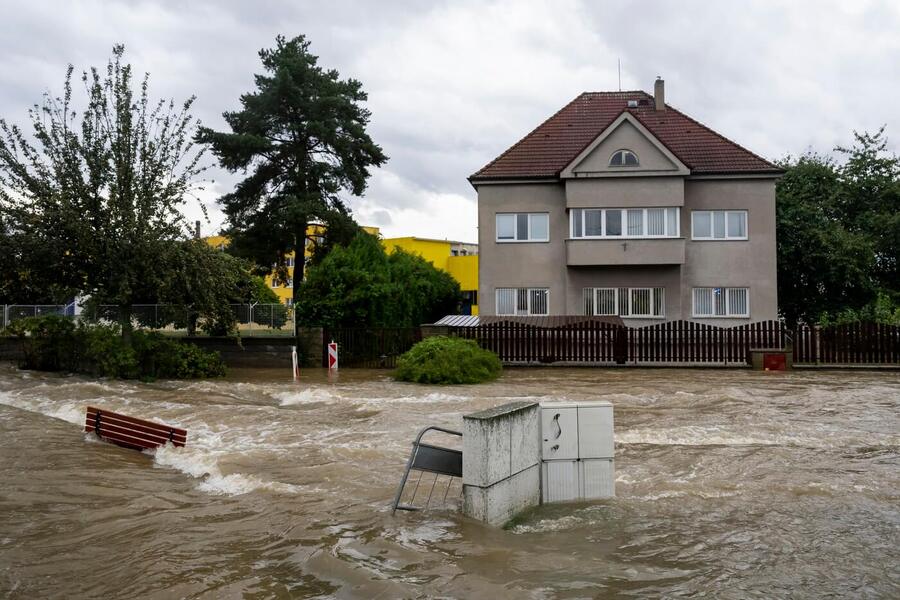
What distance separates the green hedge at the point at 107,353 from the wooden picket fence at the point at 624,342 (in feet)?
27.5

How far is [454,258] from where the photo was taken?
5600cm

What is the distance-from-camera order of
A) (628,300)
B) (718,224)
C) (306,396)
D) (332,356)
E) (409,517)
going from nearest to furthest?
(409,517) → (306,396) → (332,356) → (628,300) → (718,224)

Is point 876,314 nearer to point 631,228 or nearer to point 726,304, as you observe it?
point 726,304

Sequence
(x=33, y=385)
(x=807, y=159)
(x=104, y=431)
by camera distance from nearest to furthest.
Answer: (x=104, y=431) → (x=33, y=385) → (x=807, y=159)

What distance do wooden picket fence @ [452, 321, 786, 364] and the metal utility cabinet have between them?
1776 cm

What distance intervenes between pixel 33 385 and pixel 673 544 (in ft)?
61.1

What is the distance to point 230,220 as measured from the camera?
3422 cm

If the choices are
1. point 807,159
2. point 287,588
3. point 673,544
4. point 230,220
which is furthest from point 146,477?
point 807,159

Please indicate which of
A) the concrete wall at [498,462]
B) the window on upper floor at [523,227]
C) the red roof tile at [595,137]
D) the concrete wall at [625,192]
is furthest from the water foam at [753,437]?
the window on upper floor at [523,227]

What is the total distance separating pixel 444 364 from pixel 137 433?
10.5 metres

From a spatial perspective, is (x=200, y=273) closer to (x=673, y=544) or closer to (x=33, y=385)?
(x=33, y=385)

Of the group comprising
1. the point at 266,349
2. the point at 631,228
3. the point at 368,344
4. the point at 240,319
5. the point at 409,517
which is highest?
the point at 631,228

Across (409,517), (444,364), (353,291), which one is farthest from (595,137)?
(409,517)

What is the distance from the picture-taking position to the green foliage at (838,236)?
3591cm
